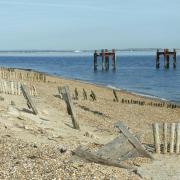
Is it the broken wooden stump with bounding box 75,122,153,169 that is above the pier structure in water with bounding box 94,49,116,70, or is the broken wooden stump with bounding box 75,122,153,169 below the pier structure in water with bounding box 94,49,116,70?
above

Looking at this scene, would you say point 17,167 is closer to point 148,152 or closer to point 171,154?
point 148,152

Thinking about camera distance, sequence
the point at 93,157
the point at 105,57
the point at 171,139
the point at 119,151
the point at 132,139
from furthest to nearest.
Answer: the point at 105,57
the point at 171,139
the point at 132,139
the point at 119,151
the point at 93,157

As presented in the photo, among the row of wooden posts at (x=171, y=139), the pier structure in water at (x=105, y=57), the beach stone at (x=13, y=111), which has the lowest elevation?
the pier structure in water at (x=105, y=57)

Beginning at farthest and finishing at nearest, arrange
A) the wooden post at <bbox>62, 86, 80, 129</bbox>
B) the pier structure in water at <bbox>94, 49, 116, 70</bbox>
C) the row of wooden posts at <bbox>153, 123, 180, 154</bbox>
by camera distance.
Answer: the pier structure in water at <bbox>94, 49, 116, 70</bbox>, the wooden post at <bbox>62, 86, 80, 129</bbox>, the row of wooden posts at <bbox>153, 123, 180, 154</bbox>

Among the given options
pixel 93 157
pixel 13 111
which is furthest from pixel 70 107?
pixel 93 157

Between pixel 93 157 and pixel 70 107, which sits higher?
pixel 70 107

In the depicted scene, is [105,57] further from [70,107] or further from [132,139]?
[132,139]

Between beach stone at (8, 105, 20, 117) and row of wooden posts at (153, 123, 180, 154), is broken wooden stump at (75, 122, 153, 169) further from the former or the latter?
beach stone at (8, 105, 20, 117)

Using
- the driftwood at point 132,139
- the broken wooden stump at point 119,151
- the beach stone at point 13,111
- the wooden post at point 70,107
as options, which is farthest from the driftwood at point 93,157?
the beach stone at point 13,111

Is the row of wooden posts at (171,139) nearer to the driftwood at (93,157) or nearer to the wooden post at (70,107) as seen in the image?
the driftwood at (93,157)

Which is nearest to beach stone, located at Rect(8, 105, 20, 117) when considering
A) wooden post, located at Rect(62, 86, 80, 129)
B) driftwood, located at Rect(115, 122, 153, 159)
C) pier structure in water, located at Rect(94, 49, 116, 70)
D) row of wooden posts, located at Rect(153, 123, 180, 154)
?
wooden post, located at Rect(62, 86, 80, 129)

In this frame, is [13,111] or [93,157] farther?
[13,111]

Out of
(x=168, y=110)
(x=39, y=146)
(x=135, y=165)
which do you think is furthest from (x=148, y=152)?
(x=168, y=110)

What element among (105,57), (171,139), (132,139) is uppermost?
(132,139)
